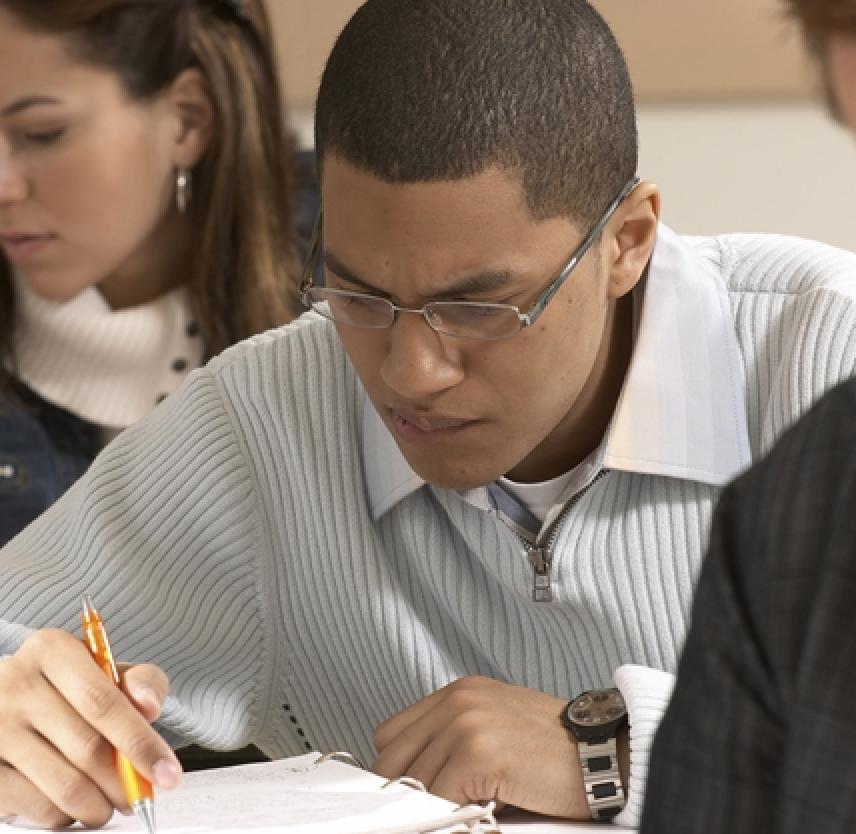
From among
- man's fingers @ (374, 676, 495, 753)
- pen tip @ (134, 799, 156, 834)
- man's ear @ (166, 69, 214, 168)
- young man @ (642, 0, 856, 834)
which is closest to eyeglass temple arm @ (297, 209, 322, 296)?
man's fingers @ (374, 676, 495, 753)

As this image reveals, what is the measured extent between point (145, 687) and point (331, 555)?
301 millimetres

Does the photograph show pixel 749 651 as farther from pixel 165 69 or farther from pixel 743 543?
pixel 165 69

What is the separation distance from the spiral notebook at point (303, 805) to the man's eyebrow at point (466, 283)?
32 cm

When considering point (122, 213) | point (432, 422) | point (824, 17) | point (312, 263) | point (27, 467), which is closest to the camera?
point (824, 17)

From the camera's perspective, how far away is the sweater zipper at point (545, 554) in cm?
128

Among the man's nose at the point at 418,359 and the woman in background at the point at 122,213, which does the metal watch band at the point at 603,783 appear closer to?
the man's nose at the point at 418,359

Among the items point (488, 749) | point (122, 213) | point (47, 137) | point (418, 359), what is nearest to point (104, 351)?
point (122, 213)

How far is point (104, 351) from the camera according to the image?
2178mm

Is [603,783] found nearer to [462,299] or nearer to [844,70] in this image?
[462,299]

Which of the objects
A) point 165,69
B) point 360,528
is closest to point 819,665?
point 360,528

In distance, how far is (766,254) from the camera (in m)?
1.37

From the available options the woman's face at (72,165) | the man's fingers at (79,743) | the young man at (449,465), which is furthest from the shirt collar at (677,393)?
the woman's face at (72,165)

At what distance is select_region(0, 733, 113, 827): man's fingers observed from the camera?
40.2 inches

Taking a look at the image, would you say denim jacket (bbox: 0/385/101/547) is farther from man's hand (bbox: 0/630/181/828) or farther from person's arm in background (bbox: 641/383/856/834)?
person's arm in background (bbox: 641/383/856/834)
